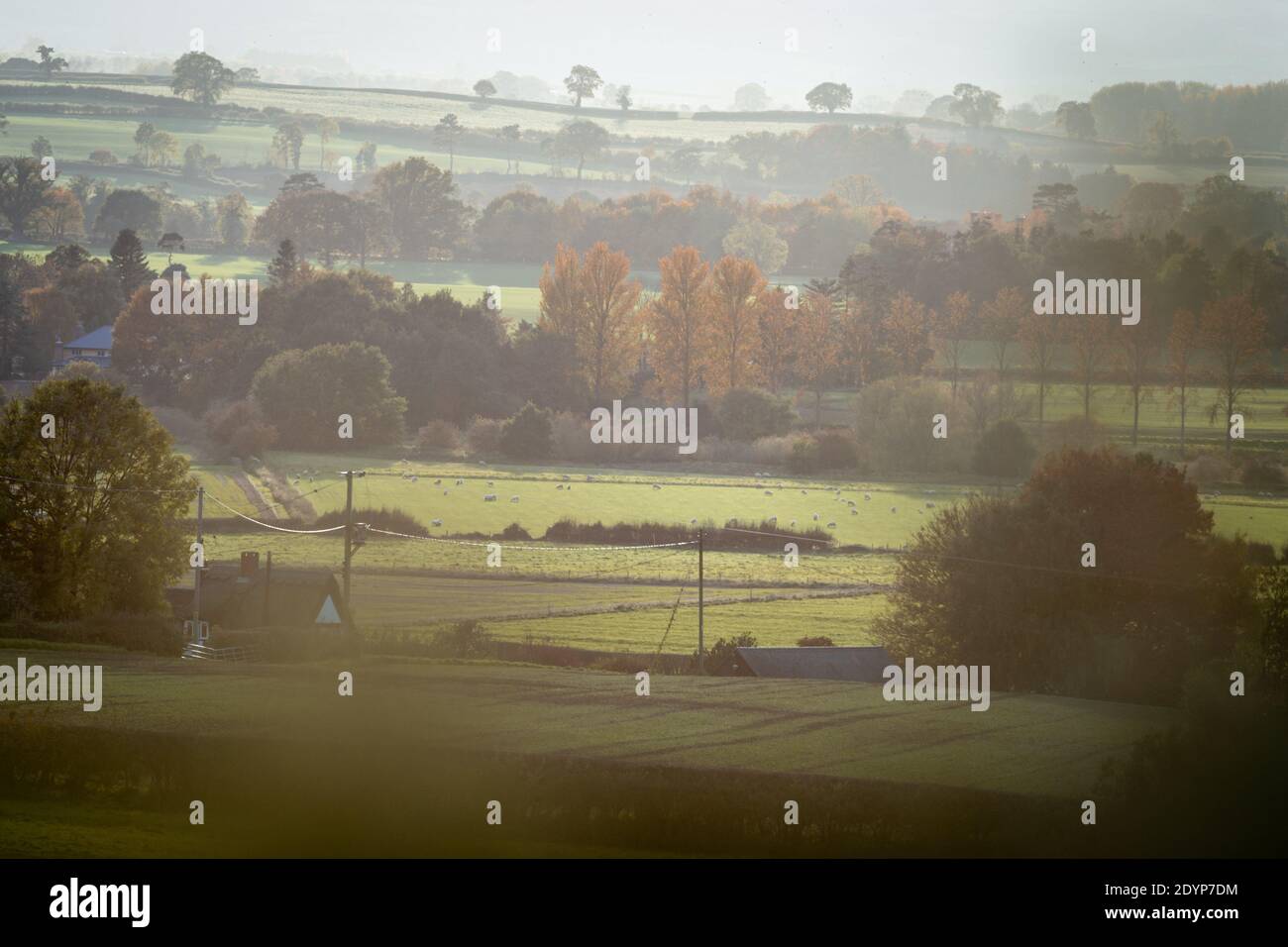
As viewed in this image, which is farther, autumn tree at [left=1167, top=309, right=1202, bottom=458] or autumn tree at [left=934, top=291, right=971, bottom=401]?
autumn tree at [left=934, top=291, right=971, bottom=401]

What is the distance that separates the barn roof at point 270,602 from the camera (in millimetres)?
28375

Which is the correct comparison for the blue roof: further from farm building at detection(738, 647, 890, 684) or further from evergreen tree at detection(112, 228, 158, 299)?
farm building at detection(738, 647, 890, 684)

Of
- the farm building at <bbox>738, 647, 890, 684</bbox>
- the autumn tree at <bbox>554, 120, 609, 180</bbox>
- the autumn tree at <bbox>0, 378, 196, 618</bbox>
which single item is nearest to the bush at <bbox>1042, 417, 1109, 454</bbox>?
the farm building at <bbox>738, 647, 890, 684</bbox>

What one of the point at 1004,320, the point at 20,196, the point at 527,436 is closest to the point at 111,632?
the point at 527,436

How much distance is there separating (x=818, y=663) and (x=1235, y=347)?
2777 cm

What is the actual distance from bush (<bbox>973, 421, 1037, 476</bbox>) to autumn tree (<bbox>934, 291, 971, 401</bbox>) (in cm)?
1137

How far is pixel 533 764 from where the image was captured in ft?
62.9

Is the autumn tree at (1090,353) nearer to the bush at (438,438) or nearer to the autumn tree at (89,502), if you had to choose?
the bush at (438,438)

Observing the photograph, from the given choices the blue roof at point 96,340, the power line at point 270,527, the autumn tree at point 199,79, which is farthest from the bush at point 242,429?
the autumn tree at point 199,79

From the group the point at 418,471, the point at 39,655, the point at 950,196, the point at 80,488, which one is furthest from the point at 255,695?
the point at 950,196

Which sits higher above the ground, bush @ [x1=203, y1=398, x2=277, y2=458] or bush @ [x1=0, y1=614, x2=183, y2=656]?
bush @ [x1=203, y1=398, x2=277, y2=458]

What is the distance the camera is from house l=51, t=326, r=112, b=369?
61.0 metres

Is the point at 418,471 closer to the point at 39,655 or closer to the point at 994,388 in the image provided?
the point at 994,388
